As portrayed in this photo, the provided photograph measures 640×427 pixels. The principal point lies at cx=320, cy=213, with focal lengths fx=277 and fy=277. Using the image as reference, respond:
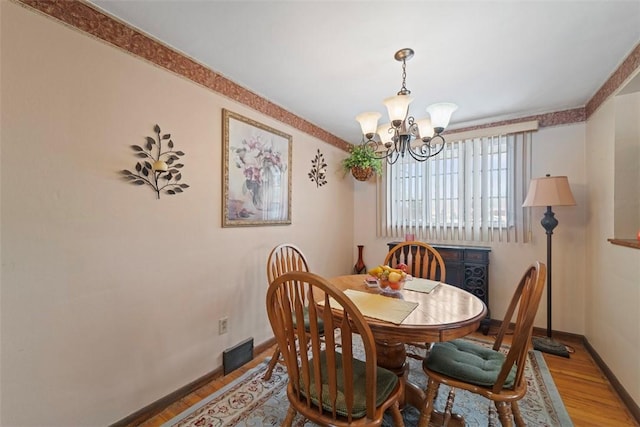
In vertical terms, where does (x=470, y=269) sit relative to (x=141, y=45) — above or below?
below

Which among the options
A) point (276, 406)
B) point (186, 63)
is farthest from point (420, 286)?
point (186, 63)

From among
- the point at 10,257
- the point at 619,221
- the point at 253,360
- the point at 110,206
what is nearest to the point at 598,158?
the point at 619,221

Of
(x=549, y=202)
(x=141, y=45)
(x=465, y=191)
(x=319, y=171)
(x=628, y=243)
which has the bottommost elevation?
(x=628, y=243)

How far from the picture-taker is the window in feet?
9.69

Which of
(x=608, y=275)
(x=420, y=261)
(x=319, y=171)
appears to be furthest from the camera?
(x=319, y=171)

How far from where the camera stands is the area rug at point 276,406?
1639 millimetres

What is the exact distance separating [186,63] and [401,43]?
143 cm

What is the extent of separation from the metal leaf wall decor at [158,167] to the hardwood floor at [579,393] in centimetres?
138

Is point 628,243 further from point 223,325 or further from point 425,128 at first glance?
point 223,325

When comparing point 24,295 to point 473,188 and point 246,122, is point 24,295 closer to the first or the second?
point 246,122

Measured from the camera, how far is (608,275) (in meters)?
2.17

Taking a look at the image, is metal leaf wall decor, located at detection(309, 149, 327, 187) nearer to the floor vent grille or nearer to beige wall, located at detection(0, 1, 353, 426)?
beige wall, located at detection(0, 1, 353, 426)

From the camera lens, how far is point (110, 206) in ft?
5.05

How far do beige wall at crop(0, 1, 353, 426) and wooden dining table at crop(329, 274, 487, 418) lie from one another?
43.9 inches
